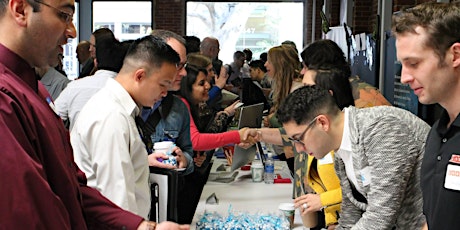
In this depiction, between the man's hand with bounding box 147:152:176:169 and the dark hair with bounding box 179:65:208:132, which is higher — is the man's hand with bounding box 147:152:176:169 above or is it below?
below

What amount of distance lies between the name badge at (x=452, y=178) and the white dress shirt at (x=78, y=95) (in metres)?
1.84

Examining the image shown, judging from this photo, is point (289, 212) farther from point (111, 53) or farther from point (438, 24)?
point (438, 24)

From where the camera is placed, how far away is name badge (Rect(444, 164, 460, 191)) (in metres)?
1.47

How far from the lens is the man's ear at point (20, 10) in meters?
1.26

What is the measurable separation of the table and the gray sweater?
820mm

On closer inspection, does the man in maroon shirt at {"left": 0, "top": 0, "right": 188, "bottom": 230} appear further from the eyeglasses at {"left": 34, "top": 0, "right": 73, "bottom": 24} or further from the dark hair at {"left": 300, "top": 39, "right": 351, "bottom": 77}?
the dark hair at {"left": 300, "top": 39, "right": 351, "bottom": 77}

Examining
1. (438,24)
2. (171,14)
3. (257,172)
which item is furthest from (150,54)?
(171,14)

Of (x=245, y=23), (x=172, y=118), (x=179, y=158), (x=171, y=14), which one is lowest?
(x=179, y=158)

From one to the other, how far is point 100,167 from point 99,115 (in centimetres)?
18

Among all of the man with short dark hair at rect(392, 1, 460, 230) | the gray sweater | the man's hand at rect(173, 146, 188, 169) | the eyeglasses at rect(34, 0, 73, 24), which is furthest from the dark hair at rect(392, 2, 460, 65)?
the man's hand at rect(173, 146, 188, 169)

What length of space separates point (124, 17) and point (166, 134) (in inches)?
406

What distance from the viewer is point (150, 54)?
7.38 feet

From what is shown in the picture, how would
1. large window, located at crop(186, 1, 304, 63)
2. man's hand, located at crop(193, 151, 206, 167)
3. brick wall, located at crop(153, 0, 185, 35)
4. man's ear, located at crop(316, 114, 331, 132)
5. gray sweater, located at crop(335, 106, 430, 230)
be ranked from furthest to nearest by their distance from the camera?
large window, located at crop(186, 1, 304, 63), brick wall, located at crop(153, 0, 185, 35), man's hand, located at crop(193, 151, 206, 167), man's ear, located at crop(316, 114, 331, 132), gray sweater, located at crop(335, 106, 430, 230)

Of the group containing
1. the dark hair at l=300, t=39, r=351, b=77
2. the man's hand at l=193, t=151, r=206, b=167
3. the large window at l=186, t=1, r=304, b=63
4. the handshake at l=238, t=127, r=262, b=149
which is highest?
the large window at l=186, t=1, r=304, b=63
